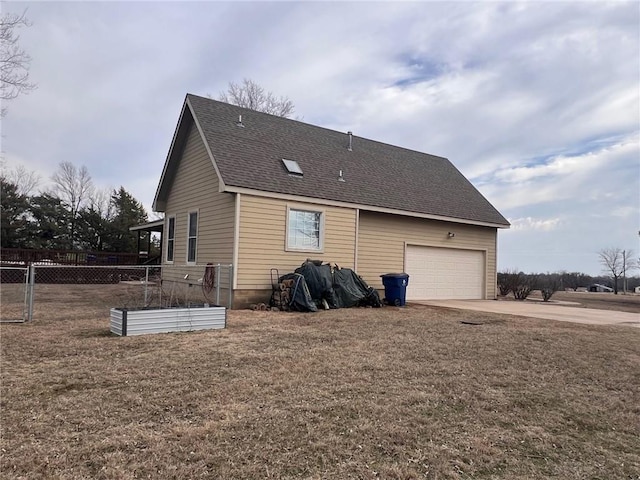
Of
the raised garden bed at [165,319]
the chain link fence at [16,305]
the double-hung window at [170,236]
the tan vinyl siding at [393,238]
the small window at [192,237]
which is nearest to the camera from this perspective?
the raised garden bed at [165,319]

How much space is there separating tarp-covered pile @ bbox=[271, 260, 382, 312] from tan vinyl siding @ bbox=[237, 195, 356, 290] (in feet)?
1.52

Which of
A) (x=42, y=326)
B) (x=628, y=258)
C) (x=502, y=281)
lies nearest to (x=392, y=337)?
(x=42, y=326)

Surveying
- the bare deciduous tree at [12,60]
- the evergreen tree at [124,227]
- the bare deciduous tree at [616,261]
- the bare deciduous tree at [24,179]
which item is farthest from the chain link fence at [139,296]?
the bare deciduous tree at [616,261]

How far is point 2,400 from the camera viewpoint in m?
3.85

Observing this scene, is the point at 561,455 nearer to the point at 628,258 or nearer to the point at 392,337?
the point at 392,337

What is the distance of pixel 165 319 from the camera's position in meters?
7.29

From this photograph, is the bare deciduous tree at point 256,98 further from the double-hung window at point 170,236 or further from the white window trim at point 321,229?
the white window trim at point 321,229

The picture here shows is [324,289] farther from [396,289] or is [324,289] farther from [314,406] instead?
[314,406]

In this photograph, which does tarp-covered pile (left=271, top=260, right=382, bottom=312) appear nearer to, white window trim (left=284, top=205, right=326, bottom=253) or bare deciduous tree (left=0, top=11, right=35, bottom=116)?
white window trim (left=284, top=205, right=326, bottom=253)

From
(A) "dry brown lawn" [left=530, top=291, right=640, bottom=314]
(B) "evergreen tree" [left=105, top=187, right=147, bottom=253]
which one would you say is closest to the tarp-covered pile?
(A) "dry brown lawn" [left=530, top=291, right=640, bottom=314]

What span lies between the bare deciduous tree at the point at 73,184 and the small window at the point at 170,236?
83.3ft

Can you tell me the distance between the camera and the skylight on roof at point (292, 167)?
40.7 feet

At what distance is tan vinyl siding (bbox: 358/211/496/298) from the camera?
13508mm

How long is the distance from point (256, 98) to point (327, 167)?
18267 millimetres
